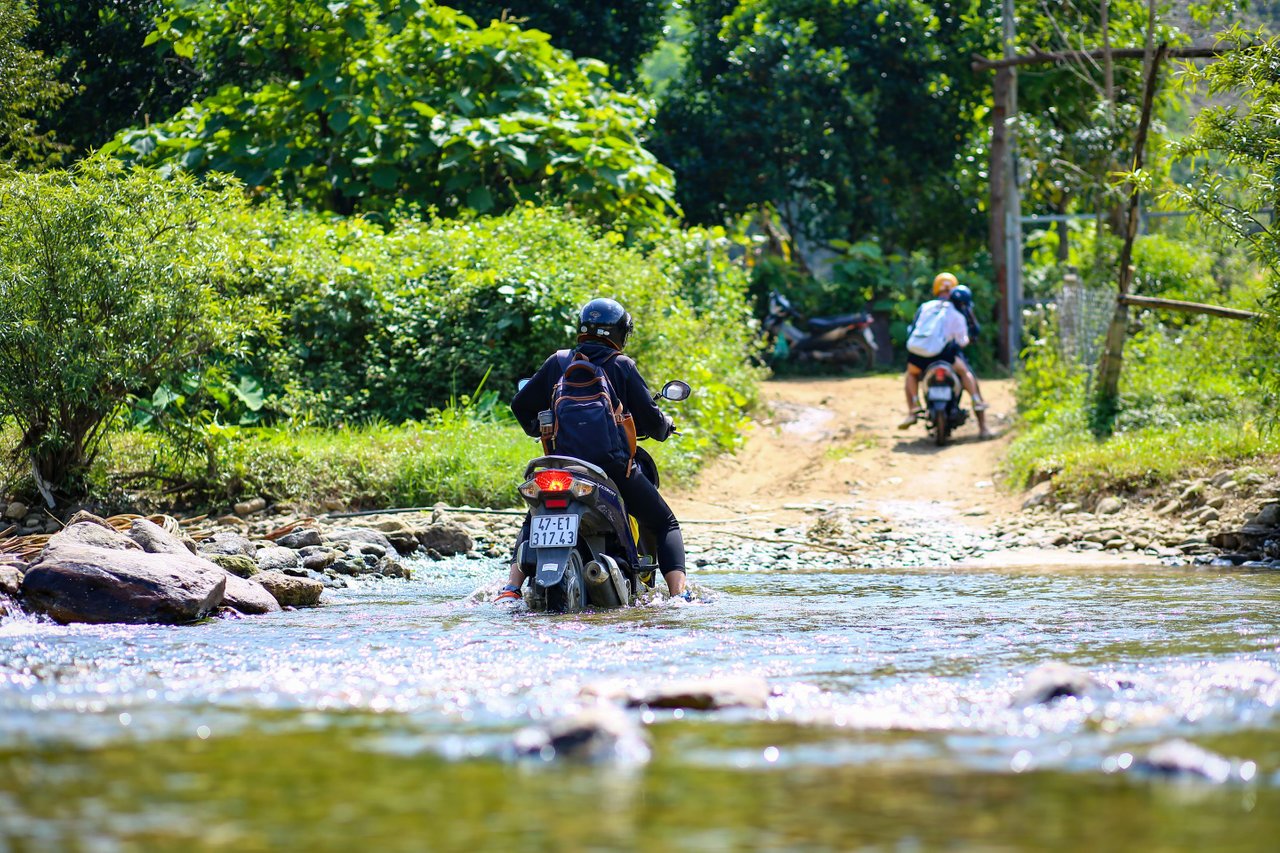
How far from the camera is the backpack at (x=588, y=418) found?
7949 mm

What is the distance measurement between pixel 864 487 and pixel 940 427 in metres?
2.28

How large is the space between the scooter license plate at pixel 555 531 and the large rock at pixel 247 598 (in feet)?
5.31

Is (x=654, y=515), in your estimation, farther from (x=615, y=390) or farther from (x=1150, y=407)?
(x=1150, y=407)

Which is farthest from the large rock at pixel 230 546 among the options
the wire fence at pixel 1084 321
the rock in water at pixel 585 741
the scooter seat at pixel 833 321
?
the scooter seat at pixel 833 321

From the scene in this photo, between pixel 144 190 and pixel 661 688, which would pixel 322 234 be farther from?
pixel 661 688

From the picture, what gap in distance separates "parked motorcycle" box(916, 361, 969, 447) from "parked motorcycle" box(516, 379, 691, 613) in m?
9.19

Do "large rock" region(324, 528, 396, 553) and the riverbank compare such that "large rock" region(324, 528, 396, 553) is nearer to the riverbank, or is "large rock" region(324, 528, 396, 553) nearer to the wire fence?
the riverbank

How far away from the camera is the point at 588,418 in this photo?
7.96m

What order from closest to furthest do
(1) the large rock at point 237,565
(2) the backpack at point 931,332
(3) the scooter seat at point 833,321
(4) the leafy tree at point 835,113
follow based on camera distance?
(1) the large rock at point 237,565, (2) the backpack at point 931,332, (3) the scooter seat at point 833,321, (4) the leafy tree at point 835,113

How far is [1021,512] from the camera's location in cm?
1326

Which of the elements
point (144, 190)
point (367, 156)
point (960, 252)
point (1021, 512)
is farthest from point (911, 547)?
point (960, 252)

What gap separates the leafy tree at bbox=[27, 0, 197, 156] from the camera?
2294 centimetres

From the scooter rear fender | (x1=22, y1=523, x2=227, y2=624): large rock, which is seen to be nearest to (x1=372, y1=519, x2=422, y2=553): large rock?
(x1=22, y1=523, x2=227, y2=624): large rock

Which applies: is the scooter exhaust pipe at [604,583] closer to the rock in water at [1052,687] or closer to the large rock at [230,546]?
the large rock at [230,546]
